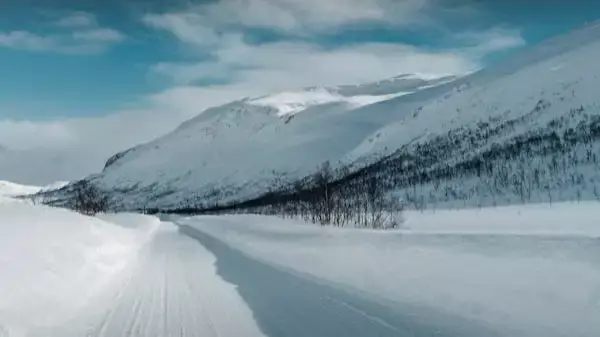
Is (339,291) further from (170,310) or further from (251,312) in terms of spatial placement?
(170,310)

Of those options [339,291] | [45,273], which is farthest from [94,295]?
[339,291]

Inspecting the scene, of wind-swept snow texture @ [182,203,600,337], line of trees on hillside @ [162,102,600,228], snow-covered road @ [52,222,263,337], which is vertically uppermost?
line of trees on hillside @ [162,102,600,228]

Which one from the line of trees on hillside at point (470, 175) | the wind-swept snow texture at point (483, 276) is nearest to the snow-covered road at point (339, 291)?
the wind-swept snow texture at point (483, 276)

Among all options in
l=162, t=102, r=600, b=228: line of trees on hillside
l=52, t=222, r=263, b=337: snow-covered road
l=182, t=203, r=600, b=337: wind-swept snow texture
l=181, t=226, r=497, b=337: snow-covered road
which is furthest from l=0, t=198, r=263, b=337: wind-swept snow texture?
l=162, t=102, r=600, b=228: line of trees on hillside

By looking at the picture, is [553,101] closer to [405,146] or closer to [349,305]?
[405,146]

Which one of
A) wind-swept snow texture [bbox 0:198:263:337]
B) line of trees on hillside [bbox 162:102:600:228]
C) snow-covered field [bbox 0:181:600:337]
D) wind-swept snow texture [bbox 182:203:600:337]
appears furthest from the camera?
line of trees on hillside [bbox 162:102:600:228]

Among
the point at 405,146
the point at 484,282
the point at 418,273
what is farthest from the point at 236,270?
the point at 405,146

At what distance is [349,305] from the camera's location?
10602 millimetres

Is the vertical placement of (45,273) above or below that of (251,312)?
above

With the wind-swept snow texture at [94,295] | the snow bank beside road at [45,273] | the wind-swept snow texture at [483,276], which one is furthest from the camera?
the snow bank beside road at [45,273]

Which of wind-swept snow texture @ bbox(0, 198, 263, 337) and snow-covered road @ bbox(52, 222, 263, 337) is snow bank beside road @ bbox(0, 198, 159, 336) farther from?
snow-covered road @ bbox(52, 222, 263, 337)

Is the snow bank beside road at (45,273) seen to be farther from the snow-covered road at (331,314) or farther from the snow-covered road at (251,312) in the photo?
the snow-covered road at (331,314)

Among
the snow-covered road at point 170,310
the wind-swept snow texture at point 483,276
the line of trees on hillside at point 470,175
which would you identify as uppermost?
the line of trees on hillside at point 470,175

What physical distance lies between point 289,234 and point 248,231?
447 inches
